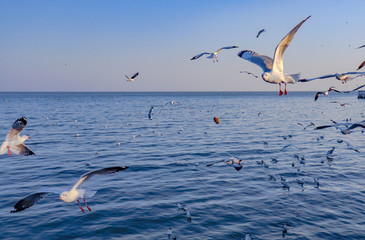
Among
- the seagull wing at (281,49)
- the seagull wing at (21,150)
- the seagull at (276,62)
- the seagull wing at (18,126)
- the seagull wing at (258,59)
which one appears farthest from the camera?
the seagull wing at (21,150)

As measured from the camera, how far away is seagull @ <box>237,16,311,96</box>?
A: 730 cm

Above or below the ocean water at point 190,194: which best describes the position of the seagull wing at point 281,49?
above

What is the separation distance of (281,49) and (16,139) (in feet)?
27.6

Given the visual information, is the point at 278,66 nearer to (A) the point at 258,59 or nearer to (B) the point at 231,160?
(A) the point at 258,59

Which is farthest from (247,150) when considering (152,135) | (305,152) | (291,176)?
(152,135)

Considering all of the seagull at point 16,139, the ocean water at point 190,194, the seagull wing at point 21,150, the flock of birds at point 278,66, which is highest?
the flock of birds at point 278,66

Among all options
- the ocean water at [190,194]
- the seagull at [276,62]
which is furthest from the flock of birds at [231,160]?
the ocean water at [190,194]

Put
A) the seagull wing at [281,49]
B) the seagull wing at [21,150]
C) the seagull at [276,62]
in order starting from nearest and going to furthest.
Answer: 1. the seagull wing at [281,49]
2. the seagull at [276,62]
3. the seagull wing at [21,150]

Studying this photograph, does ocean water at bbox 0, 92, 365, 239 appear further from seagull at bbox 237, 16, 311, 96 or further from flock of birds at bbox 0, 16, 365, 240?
seagull at bbox 237, 16, 311, 96

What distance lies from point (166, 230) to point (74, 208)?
14.6ft

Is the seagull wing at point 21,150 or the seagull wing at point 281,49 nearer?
the seagull wing at point 281,49

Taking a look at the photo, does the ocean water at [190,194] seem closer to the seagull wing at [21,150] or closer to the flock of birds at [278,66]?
the seagull wing at [21,150]

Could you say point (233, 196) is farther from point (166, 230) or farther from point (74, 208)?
point (74, 208)

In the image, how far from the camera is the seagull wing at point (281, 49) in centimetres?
710
